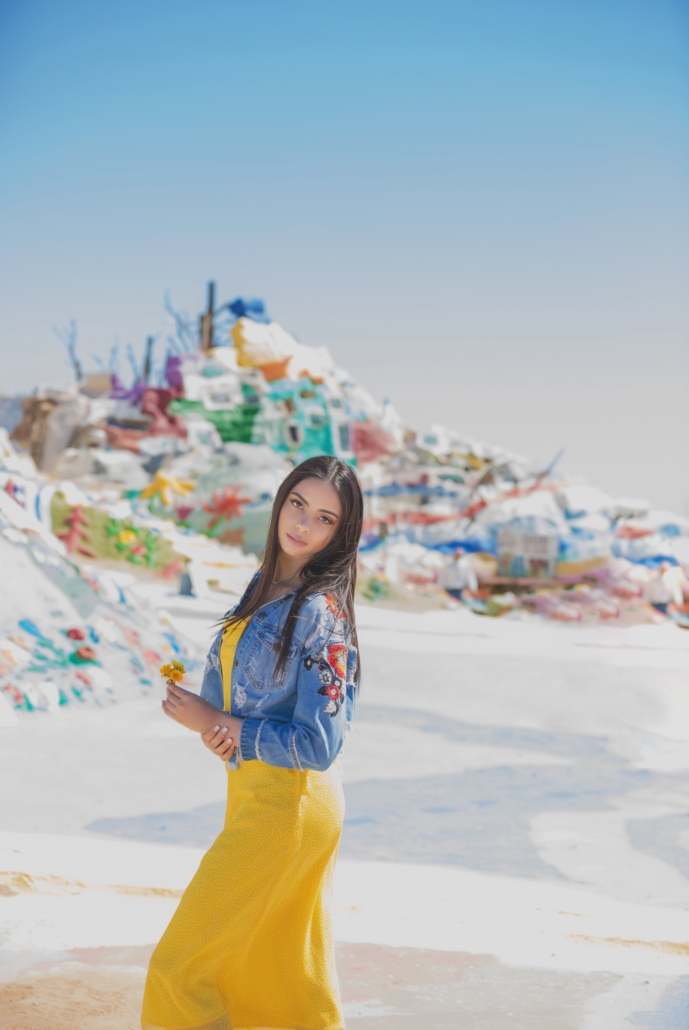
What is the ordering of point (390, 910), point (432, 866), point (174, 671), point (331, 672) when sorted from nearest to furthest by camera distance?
1. point (331, 672)
2. point (174, 671)
3. point (390, 910)
4. point (432, 866)

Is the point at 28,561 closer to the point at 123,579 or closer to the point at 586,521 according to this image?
the point at 123,579

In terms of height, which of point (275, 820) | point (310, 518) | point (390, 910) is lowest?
point (390, 910)

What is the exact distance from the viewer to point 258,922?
1.62 m

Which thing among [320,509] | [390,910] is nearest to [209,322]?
[390,910]

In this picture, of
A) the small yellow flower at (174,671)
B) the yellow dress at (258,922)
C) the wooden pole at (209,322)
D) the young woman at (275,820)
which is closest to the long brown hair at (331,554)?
the young woman at (275,820)

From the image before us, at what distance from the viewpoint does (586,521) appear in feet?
54.0

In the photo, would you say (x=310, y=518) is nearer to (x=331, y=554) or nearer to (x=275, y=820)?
(x=331, y=554)

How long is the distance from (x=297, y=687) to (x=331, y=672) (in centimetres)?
6

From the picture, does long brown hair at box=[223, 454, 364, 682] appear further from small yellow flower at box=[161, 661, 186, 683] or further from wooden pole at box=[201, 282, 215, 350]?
wooden pole at box=[201, 282, 215, 350]

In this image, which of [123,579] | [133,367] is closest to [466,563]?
[123,579]

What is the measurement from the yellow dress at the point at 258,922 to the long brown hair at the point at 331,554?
0.24 m

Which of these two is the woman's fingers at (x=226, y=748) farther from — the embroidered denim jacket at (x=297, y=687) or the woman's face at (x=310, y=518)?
the woman's face at (x=310, y=518)

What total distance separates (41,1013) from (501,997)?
1065 millimetres

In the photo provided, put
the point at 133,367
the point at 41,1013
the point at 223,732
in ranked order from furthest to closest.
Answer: the point at 133,367
the point at 41,1013
the point at 223,732
